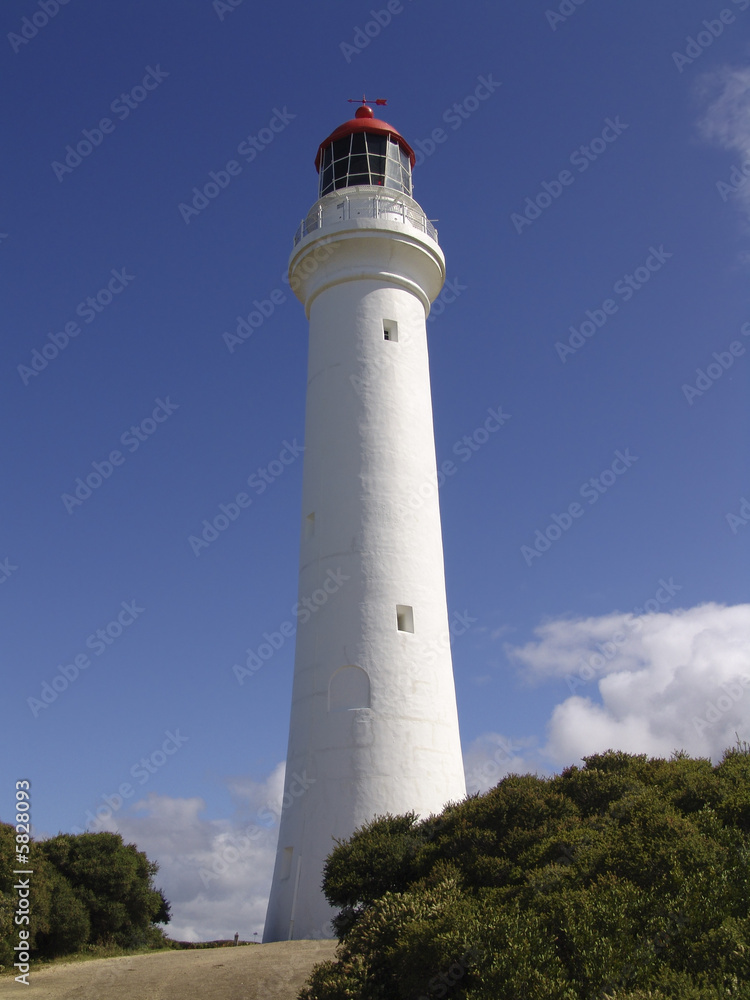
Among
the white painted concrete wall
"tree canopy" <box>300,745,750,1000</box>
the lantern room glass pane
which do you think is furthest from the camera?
the lantern room glass pane

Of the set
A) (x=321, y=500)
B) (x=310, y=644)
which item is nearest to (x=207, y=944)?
(x=310, y=644)

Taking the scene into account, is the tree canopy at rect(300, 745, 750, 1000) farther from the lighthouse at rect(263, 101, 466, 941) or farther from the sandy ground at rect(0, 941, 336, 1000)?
the lighthouse at rect(263, 101, 466, 941)

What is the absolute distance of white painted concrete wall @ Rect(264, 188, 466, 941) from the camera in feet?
53.5

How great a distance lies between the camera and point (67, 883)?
55.3 ft

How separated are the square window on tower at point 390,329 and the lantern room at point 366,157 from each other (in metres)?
4.12

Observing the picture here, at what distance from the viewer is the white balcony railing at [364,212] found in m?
21.1

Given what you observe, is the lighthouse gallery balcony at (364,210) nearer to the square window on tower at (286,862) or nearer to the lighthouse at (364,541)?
the lighthouse at (364,541)

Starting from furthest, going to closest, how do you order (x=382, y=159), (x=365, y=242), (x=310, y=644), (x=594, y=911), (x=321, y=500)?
(x=382, y=159) → (x=365, y=242) → (x=321, y=500) → (x=310, y=644) → (x=594, y=911)

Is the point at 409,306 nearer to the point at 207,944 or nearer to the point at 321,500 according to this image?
the point at 321,500

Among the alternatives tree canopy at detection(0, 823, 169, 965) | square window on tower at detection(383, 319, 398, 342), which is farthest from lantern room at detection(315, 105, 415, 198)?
tree canopy at detection(0, 823, 169, 965)

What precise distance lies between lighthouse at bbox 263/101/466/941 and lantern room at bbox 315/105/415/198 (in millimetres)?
39

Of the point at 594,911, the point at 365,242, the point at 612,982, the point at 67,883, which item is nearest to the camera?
the point at 612,982

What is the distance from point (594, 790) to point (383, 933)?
3.97 m

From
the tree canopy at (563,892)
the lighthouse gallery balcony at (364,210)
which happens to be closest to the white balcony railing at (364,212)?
the lighthouse gallery balcony at (364,210)
